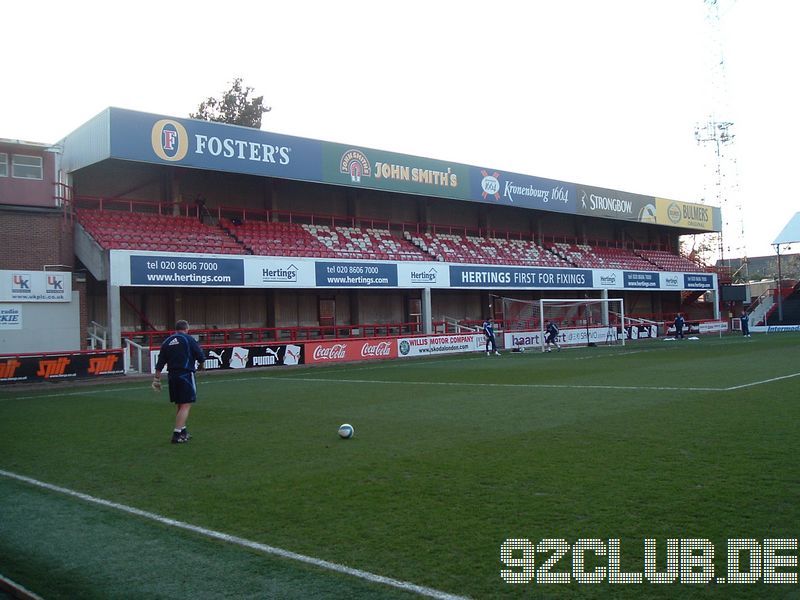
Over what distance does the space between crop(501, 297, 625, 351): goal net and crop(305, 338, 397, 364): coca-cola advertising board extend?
28.0 feet

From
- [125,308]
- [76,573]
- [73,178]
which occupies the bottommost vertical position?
[76,573]

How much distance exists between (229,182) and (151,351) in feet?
39.1

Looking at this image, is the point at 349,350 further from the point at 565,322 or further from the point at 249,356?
the point at 565,322

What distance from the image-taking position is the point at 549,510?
20.4 feet

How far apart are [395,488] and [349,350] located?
2370 cm

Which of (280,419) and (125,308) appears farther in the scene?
(125,308)

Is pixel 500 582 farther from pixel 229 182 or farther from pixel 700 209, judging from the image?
pixel 700 209

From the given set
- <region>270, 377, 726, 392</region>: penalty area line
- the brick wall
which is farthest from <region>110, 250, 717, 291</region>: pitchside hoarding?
<region>270, 377, 726, 392</region>: penalty area line

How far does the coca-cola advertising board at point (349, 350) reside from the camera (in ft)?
97.0

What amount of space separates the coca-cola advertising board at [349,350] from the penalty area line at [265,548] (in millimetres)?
21475

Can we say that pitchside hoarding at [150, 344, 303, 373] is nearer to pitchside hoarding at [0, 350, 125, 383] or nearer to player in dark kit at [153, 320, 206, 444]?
pitchside hoarding at [0, 350, 125, 383]

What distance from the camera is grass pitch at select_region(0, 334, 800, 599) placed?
16.4ft

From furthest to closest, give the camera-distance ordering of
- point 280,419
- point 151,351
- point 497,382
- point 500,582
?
point 151,351 < point 497,382 < point 280,419 < point 500,582

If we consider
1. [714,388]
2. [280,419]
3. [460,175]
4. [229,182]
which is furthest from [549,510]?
[460,175]
